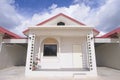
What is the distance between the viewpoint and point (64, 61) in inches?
420

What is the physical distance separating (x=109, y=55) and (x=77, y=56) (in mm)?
4963

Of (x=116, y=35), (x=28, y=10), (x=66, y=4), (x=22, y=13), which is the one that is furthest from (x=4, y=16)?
(x=116, y=35)

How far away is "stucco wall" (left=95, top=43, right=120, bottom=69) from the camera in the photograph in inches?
442

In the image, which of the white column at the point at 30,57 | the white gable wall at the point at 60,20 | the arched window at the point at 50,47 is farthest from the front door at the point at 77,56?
the white column at the point at 30,57

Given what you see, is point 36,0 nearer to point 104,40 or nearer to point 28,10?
point 28,10

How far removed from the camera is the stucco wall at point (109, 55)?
1123 cm

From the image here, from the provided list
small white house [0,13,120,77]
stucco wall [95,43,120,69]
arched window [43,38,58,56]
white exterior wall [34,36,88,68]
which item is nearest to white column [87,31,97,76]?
small white house [0,13,120,77]


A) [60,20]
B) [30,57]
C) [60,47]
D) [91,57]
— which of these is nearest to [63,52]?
[60,47]

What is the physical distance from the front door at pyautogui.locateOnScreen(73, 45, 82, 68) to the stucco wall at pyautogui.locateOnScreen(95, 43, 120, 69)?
159 inches

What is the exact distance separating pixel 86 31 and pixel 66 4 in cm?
622

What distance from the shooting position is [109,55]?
13.1 metres

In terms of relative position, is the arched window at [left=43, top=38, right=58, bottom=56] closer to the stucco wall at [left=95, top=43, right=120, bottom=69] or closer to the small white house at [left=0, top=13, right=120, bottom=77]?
the small white house at [left=0, top=13, right=120, bottom=77]

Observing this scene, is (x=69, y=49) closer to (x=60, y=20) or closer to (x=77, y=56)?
(x=77, y=56)

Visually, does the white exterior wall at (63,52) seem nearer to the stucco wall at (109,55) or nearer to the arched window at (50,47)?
the arched window at (50,47)
